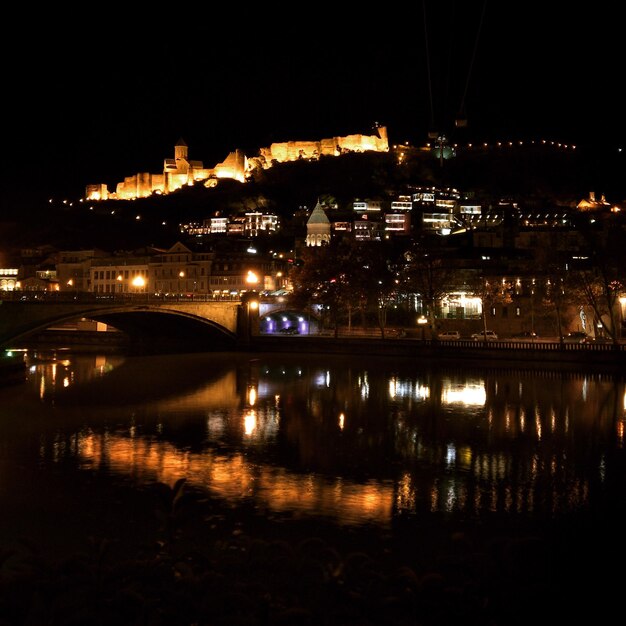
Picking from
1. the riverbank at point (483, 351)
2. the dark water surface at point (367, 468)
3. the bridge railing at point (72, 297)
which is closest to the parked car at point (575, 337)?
the riverbank at point (483, 351)

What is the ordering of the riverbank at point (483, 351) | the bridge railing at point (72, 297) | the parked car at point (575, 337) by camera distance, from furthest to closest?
1. the parked car at point (575, 337)
2. the bridge railing at point (72, 297)
3. the riverbank at point (483, 351)

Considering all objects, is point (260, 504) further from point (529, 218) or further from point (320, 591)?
point (529, 218)

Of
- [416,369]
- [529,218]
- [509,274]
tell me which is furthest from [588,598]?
[529,218]

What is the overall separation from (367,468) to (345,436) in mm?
4295

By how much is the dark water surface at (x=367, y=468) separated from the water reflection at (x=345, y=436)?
79 mm

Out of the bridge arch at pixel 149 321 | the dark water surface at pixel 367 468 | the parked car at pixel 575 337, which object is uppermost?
the bridge arch at pixel 149 321

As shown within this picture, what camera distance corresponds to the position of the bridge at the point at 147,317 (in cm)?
3938

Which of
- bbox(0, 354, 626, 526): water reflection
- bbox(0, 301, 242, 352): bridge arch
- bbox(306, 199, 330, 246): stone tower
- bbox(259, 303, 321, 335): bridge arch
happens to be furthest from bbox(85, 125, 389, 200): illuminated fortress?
bbox(0, 354, 626, 526): water reflection

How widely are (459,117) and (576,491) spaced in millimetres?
20534

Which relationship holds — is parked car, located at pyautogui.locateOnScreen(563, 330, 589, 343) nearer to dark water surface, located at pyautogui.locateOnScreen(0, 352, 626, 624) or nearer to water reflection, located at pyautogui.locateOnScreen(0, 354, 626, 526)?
water reflection, located at pyautogui.locateOnScreen(0, 354, 626, 526)

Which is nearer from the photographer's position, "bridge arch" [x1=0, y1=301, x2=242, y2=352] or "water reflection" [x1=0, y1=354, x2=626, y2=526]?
"water reflection" [x1=0, y1=354, x2=626, y2=526]

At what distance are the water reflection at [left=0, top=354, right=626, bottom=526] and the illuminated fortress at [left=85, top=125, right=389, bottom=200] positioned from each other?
105m

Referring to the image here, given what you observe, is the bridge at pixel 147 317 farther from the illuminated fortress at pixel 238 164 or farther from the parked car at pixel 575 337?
the illuminated fortress at pixel 238 164

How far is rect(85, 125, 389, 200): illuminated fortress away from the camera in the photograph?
453 ft
